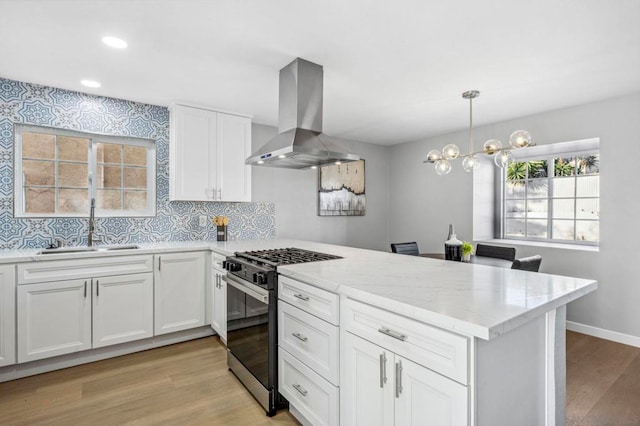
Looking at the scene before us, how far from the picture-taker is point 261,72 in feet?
8.79

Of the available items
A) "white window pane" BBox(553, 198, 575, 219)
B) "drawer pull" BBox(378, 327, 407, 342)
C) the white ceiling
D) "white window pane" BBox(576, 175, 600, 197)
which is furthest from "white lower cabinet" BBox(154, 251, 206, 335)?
"white window pane" BBox(576, 175, 600, 197)

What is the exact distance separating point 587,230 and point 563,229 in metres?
0.24

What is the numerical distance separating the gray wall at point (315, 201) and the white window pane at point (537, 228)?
2.11 m

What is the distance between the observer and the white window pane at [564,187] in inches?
154

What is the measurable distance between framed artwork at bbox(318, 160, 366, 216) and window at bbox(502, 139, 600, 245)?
206 centimetres

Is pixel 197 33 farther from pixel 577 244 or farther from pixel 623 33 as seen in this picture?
pixel 577 244

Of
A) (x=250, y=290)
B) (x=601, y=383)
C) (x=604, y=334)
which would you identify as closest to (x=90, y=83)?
(x=250, y=290)

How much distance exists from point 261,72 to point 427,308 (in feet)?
7.46

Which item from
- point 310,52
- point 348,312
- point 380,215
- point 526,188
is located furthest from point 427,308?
point 380,215

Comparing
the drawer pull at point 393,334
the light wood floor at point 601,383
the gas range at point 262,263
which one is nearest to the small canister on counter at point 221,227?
the gas range at point 262,263

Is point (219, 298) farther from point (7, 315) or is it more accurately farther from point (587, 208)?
point (587, 208)

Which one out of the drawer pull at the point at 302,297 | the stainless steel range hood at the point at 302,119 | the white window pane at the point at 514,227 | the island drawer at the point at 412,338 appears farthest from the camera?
the white window pane at the point at 514,227

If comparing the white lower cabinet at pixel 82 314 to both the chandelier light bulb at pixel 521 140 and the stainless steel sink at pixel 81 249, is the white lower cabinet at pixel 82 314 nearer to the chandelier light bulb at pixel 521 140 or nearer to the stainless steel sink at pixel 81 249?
the stainless steel sink at pixel 81 249

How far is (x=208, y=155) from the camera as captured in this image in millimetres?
3518
